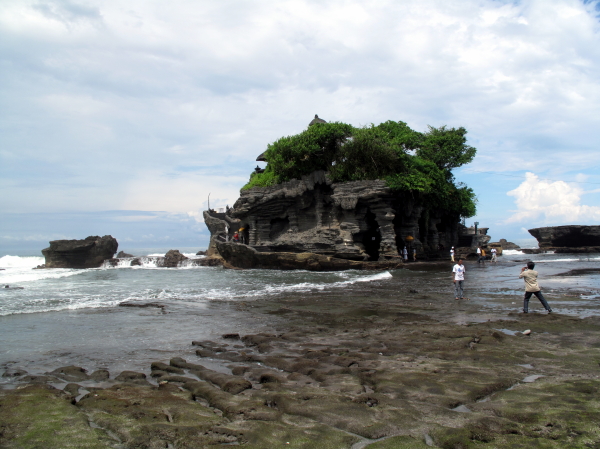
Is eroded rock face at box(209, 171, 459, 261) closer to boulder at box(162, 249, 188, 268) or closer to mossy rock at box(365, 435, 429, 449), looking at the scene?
boulder at box(162, 249, 188, 268)

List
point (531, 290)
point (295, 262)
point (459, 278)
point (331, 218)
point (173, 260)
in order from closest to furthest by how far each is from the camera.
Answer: point (531, 290) < point (459, 278) < point (295, 262) < point (331, 218) < point (173, 260)

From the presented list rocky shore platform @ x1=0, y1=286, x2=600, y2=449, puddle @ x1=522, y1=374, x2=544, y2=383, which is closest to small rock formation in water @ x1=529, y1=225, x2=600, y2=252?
rocky shore platform @ x1=0, y1=286, x2=600, y2=449

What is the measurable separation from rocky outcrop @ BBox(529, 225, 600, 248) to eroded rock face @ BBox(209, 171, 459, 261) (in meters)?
30.6

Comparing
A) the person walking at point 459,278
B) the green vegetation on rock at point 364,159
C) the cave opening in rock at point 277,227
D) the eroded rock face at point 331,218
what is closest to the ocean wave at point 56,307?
the person walking at point 459,278

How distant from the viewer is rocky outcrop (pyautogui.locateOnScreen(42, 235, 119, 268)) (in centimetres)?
4400

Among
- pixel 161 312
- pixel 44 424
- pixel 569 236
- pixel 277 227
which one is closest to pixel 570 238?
pixel 569 236

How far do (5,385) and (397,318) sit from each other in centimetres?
831

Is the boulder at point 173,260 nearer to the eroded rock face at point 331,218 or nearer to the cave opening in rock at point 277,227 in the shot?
the eroded rock face at point 331,218

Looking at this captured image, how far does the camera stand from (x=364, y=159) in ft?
101

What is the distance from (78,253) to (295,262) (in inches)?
1129

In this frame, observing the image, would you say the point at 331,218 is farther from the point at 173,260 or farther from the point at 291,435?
the point at 291,435

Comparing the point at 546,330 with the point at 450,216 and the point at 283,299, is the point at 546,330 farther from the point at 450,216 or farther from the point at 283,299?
the point at 450,216

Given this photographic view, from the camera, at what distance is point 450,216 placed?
43.8 meters

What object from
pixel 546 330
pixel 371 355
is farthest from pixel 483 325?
pixel 371 355
